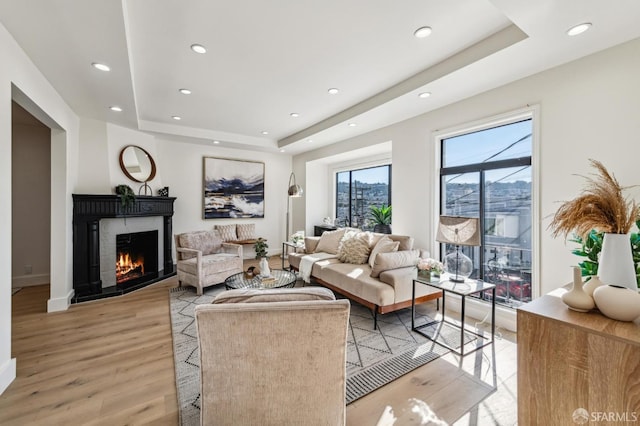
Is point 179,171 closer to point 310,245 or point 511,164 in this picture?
point 310,245

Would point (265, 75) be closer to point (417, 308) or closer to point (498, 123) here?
point (498, 123)

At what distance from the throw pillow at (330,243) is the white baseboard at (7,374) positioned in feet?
11.8

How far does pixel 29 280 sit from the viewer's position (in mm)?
4453

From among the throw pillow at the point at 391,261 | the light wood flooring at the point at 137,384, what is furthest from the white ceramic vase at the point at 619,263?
the throw pillow at the point at 391,261

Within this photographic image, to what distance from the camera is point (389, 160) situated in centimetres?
554

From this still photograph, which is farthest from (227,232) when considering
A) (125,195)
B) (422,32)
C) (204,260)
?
(422,32)

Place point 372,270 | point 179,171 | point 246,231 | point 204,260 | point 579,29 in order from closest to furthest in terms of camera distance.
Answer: point 579,29 < point 372,270 < point 204,260 < point 179,171 < point 246,231

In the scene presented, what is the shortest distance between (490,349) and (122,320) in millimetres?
3854

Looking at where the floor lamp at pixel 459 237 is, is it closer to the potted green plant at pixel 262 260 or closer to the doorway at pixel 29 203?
the potted green plant at pixel 262 260

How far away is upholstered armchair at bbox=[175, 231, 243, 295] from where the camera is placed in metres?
4.09

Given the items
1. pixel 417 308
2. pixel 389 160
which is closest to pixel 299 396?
pixel 417 308

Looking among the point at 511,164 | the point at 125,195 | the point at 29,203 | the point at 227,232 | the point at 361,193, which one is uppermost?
the point at 511,164

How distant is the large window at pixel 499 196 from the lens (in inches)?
119

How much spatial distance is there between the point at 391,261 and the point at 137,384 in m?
2.54
